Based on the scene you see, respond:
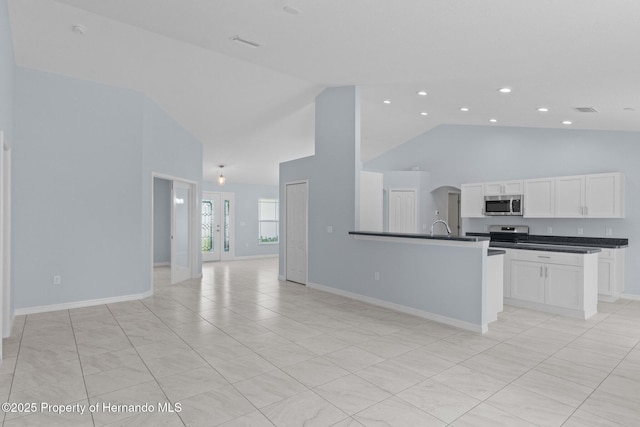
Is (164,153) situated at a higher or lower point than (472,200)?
higher

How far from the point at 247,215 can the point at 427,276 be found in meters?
7.43

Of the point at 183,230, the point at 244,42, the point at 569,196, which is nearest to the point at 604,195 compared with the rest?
the point at 569,196

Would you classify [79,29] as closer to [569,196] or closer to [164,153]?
[164,153]

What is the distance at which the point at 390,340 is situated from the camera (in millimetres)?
3752

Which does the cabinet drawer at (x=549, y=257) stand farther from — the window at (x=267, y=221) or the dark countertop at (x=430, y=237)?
the window at (x=267, y=221)

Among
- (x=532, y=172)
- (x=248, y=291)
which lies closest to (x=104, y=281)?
(x=248, y=291)

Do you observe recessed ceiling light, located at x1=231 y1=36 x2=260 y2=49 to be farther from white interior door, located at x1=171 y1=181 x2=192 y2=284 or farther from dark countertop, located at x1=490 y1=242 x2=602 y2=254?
dark countertop, located at x1=490 y1=242 x2=602 y2=254

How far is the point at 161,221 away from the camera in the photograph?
9.38 metres

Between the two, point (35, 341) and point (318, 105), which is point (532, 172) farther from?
point (35, 341)

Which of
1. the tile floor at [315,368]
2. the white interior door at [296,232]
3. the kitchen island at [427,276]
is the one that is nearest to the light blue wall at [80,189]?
the tile floor at [315,368]

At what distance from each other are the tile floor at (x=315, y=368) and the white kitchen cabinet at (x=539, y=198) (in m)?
2.13

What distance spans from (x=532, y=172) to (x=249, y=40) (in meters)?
5.75

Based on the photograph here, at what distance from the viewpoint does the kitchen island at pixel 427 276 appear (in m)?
4.09

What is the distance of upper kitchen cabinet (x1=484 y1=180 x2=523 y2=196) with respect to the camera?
6910 mm
